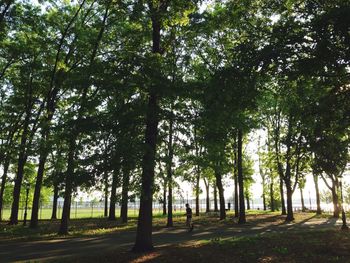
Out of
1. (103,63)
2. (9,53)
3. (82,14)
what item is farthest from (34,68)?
(103,63)

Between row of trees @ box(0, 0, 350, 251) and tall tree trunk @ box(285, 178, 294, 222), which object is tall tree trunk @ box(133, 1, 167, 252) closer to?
row of trees @ box(0, 0, 350, 251)

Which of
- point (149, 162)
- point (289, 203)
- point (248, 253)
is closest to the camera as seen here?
point (149, 162)

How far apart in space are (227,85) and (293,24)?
261 centimetres

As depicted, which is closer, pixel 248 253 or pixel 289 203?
pixel 248 253

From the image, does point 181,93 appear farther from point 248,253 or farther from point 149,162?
point 248,253

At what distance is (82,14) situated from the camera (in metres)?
24.7

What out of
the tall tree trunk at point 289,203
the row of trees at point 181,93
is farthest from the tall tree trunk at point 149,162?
the tall tree trunk at point 289,203

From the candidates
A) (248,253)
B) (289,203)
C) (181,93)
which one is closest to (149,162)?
(181,93)

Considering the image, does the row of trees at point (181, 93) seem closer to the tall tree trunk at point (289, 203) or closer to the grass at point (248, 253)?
the grass at point (248, 253)

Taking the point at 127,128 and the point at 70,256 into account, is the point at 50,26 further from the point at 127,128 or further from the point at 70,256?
the point at 70,256

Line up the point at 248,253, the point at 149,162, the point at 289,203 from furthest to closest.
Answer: the point at 289,203
the point at 248,253
the point at 149,162

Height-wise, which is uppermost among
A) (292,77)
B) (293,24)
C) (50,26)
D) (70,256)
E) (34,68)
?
(50,26)


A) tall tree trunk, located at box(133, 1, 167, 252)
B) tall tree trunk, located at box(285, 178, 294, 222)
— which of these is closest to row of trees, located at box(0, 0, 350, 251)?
tall tree trunk, located at box(133, 1, 167, 252)

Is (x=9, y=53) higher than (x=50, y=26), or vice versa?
(x=50, y=26)
